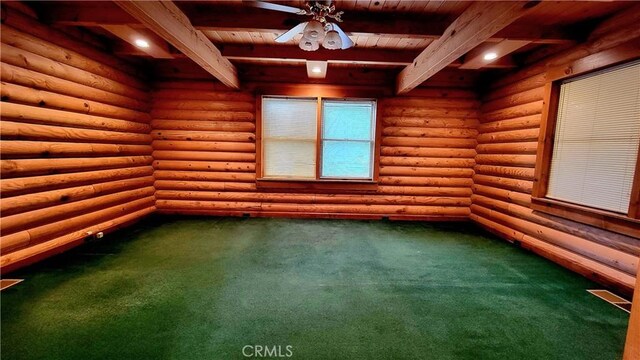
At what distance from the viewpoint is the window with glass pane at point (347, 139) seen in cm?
540

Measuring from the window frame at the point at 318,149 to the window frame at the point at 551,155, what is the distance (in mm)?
2518

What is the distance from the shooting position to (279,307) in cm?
242

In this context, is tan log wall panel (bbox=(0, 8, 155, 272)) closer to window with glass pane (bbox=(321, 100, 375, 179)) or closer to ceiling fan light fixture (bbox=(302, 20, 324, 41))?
ceiling fan light fixture (bbox=(302, 20, 324, 41))

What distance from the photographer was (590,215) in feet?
10.2

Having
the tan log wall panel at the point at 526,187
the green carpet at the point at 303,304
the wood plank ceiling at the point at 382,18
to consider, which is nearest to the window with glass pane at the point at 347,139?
the wood plank ceiling at the point at 382,18

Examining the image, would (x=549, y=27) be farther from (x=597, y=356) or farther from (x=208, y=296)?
(x=208, y=296)

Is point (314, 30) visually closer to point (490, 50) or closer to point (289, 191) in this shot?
point (490, 50)

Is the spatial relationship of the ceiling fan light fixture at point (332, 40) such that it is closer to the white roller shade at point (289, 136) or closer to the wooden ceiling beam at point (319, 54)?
the wooden ceiling beam at point (319, 54)

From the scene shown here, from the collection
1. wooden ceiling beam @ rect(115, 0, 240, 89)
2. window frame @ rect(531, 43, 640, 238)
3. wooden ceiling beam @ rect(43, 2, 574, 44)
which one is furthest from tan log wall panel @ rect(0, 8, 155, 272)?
window frame @ rect(531, 43, 640, 238)

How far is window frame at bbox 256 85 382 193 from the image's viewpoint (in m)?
5.20

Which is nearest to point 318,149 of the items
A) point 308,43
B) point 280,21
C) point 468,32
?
point 280,21

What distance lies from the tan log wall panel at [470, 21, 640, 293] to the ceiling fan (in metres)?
2.98

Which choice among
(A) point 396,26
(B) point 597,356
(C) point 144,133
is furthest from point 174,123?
(B) point 597,356

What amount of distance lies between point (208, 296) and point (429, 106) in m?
4.95
